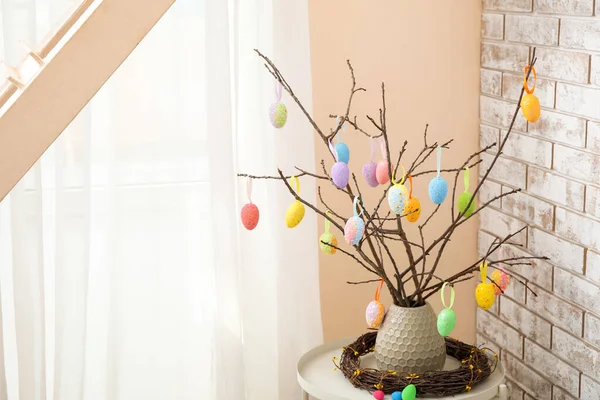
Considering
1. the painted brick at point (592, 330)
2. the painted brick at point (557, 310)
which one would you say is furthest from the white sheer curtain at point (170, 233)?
the painted brick at point (592, 330)

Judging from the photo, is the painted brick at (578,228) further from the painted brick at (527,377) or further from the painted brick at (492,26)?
the painted brick at (492,26)

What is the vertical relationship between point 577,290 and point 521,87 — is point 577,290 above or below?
below

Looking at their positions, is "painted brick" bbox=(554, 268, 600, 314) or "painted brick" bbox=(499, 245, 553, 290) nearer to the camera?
"painted brick" bbox=(554, 268, 600, 314)

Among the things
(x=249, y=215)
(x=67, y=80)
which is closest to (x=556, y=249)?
(x=249, y=215)

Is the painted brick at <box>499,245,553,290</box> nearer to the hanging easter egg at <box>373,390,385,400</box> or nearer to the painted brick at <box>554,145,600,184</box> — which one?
the painted brick at <box>554,145,600,184</box>

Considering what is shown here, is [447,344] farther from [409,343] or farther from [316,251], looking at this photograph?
[316,251]

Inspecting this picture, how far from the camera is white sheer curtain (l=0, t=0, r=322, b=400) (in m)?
1.86

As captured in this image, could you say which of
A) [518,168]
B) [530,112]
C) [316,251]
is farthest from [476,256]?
[530,112]

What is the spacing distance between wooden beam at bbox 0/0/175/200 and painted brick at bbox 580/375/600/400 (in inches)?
50.9

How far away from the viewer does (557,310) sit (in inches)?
75.0

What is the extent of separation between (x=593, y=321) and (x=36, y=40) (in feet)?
4.51

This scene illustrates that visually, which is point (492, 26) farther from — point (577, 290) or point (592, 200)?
point (577, 290)

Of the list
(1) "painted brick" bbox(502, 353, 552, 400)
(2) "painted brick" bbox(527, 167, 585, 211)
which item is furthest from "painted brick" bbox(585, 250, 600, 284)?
(1) "painted brick" bbox(502, 353, 552, 400)

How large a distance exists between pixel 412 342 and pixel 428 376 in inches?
3.2
